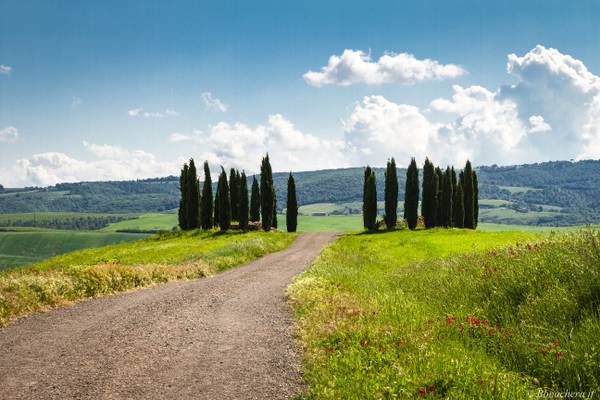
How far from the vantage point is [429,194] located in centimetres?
7212

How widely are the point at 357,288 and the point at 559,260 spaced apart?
7670mm

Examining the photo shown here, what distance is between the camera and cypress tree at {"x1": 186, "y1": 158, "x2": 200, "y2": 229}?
244 feet

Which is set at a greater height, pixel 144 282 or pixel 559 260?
pixel 559 260

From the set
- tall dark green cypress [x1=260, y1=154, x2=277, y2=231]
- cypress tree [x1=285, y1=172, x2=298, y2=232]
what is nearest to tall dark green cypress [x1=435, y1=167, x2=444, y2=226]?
cypress tree [x1=285, y1=172, x2=298, y2=232]

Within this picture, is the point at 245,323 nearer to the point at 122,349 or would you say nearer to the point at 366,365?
the point at 122,349

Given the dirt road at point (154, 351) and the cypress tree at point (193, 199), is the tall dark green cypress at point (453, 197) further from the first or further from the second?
the dirt road at point (154, 351)

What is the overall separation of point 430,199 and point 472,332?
64530 millimetres

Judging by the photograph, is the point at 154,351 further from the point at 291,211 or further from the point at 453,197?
the point at 453,197

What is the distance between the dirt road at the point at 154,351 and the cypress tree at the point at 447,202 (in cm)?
6269

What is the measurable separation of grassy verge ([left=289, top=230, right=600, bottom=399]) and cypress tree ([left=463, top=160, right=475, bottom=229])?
214 ft

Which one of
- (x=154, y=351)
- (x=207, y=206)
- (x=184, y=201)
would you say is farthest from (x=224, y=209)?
(x=154, y=351)

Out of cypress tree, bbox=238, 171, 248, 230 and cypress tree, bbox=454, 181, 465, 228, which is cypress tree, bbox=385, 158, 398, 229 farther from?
cypress tree, bbox=238, 171, 248, 230

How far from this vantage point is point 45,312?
14.8 meters

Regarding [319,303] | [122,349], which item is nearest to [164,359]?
[122,349]
